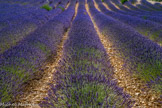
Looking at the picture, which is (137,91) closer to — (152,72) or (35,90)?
(152,72)

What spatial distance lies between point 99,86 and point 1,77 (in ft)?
4.18

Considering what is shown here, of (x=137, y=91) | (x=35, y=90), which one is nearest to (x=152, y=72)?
(x=137, y=91)

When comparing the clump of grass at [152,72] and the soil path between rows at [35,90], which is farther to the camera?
the soil path between rows at [35,90]

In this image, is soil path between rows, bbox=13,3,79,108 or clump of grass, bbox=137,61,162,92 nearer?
clump of grass, bbox=137,61,162,92

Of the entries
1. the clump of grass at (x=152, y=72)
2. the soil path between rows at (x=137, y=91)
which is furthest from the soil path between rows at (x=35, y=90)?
the clump of grass at (x=152, y=72)

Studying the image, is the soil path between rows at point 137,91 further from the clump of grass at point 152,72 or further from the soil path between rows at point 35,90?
the soil path between rows at point 35,90

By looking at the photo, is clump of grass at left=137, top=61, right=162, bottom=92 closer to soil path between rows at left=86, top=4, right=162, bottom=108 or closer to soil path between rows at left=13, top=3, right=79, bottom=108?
soil path between rows at left=86, top=4, right=162, bottom=108

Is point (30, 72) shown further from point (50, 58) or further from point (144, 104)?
point (144, 104)

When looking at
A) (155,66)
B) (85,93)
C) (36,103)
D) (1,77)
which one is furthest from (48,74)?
(155,66)

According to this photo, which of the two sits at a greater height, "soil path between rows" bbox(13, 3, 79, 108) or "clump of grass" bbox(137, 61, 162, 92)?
"clump of grass" bbox(137, 61, 162, 92)

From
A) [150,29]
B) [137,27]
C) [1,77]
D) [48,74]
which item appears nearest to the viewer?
[1,77]

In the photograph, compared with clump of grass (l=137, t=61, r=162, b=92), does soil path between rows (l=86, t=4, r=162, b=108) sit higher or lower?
lower

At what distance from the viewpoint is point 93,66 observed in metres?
2.13

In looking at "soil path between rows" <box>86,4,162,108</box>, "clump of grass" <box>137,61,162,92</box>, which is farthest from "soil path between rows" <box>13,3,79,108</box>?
"clump of grass" <box>137,61,162,92</box>
